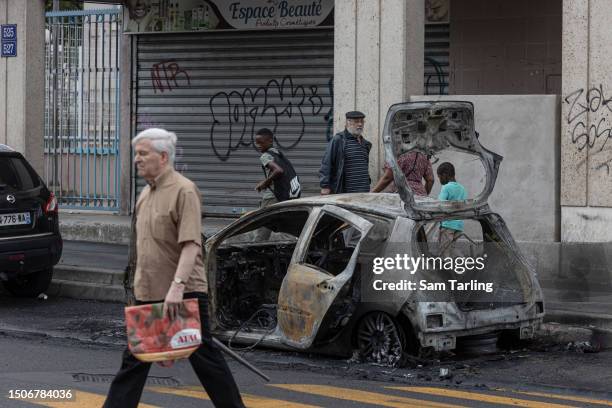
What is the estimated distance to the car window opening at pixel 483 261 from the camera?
955 centimetres

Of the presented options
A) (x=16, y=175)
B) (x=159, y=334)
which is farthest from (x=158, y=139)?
(x=16, y=175)

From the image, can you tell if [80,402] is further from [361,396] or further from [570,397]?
[570,397]

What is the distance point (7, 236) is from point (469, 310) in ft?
17.1

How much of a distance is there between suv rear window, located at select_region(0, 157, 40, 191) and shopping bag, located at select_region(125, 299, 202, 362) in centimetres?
664

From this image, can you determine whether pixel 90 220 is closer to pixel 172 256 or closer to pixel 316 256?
pixel 316 256

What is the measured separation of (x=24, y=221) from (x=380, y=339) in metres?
4.75

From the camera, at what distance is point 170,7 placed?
19.6m

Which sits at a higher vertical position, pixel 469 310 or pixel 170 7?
pixel 170 7

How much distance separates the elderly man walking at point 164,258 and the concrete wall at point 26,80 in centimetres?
1220

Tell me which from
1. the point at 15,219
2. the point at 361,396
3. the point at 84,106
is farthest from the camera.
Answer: the point at 84,106

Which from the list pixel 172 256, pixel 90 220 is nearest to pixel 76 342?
pixel 172 256

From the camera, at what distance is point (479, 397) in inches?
326

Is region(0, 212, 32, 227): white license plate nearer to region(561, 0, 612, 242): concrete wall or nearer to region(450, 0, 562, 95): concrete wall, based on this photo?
region(561, 0, 612, 242): concrete wall

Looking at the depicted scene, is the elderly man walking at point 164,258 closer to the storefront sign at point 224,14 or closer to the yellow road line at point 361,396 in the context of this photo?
the yellow road line at point 361,396
